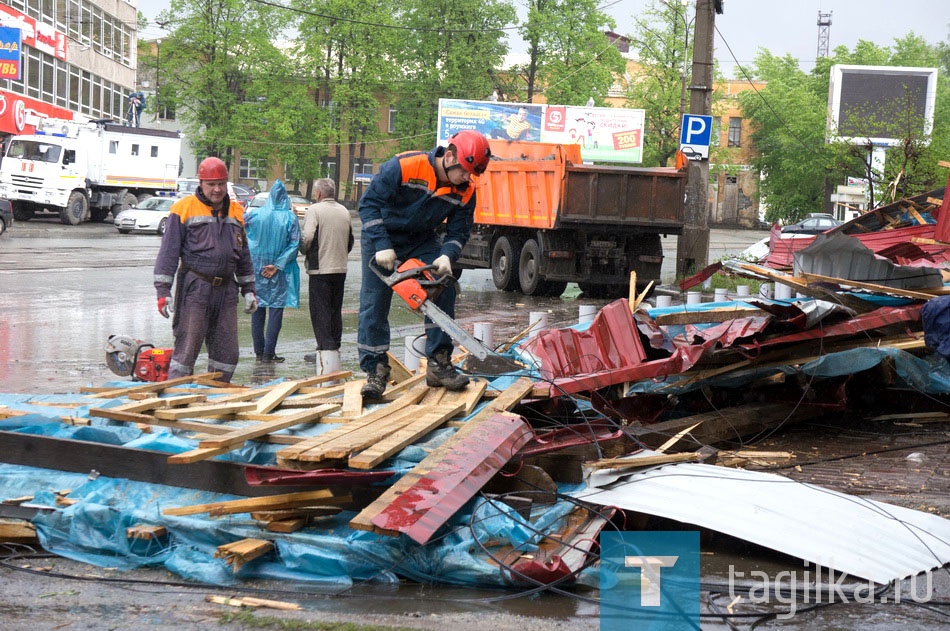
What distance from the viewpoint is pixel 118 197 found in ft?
124

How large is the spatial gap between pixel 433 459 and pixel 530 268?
523 inches

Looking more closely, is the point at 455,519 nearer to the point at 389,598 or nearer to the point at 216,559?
the point at 389,598

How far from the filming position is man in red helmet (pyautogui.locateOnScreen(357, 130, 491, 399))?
6.27m

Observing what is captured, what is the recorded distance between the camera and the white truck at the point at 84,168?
33.5 meters

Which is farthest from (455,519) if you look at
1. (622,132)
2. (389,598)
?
(622,132)

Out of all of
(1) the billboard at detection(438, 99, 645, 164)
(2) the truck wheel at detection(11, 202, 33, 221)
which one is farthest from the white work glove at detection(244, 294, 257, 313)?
(1) the billboard at detection(438, 99, 645, 164)

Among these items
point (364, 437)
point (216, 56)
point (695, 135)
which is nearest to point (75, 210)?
point (216, 56)

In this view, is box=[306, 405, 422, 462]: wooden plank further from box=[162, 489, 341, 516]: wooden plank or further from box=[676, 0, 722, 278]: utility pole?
box=[676, 0, 722, 278]: utility pole

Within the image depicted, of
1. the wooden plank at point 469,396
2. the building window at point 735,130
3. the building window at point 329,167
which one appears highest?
the building window at point 735,130

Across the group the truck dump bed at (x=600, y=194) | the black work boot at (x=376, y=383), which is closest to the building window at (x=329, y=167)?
the truck dump bed at (x=600, y=194)

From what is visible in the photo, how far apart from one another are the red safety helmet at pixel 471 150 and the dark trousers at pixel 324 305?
361 centimetres

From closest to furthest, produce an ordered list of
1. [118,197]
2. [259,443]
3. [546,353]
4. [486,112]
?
[259,443] → [546,353] → [118,197] → [486,112]

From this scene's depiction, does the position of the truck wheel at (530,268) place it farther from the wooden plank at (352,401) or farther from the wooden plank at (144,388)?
the wooden plank at (352,401)

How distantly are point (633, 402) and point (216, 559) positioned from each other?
3.52 meters
